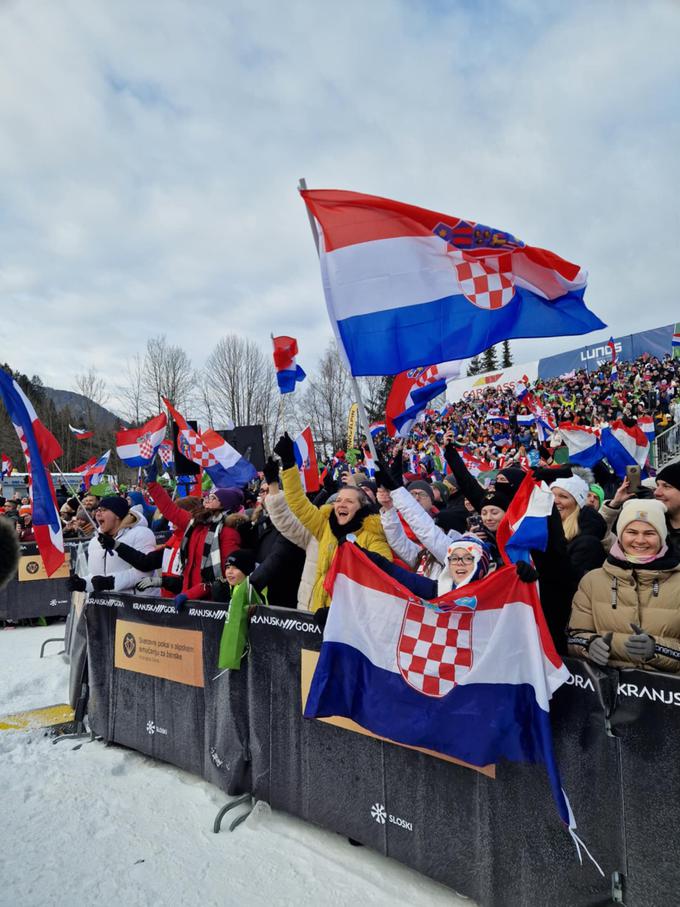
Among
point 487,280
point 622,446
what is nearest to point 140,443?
point 487,280

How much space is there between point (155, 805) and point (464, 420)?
32847 mm

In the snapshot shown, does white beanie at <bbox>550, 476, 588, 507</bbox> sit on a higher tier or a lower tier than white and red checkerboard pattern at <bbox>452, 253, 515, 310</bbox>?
lower

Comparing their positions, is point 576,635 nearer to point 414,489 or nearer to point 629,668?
point 629,668

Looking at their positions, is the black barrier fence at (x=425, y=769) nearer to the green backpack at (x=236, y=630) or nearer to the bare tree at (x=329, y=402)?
the green backpack at (x=236, y=630)

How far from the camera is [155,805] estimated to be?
446 centimetres

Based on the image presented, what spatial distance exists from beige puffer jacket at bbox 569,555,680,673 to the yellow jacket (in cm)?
180

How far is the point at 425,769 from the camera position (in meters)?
3.42

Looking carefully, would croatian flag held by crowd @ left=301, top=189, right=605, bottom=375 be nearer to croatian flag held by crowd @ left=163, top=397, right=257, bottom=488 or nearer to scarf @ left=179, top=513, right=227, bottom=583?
scarf @ left=179, top=513, right=227, bottom=583

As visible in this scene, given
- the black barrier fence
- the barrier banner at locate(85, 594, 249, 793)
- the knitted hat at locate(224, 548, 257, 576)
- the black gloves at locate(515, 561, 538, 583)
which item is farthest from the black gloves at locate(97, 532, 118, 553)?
the black gloves at locate(515, 561, 538, 583)

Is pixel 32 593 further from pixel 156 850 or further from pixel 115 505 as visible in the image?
pixel 156 850

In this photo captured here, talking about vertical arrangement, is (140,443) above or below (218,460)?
above

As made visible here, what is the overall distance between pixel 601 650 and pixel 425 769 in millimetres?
1280

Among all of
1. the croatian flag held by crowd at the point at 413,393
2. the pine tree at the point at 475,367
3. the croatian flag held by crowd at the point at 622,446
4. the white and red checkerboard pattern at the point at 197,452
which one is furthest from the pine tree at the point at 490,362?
the croatian flag held by crowd at the point at 413,393

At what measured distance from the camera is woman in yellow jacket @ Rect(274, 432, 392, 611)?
4.53 meters
